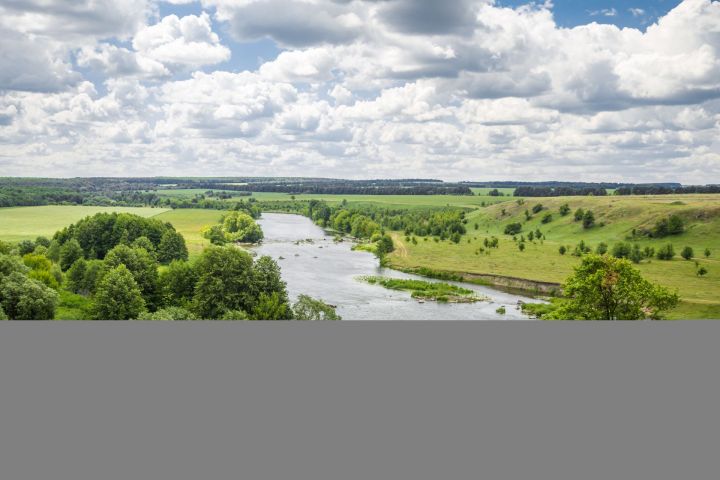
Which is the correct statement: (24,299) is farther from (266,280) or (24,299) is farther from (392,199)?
(392,199)

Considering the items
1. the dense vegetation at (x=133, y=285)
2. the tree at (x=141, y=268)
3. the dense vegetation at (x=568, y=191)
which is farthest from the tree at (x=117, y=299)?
the dense vegetation at (x=568, y=191)

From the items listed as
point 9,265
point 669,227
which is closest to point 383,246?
point 669,227

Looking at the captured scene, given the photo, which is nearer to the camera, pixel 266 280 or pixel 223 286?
pixel 223 286

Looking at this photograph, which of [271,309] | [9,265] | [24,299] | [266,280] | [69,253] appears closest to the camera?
[24,299]

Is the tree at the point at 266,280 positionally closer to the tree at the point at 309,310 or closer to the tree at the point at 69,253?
the tree at the point at 309,310

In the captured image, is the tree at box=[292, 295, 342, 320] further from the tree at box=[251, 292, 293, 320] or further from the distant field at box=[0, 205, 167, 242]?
the distant field at box=[0, 205, 167, 242]

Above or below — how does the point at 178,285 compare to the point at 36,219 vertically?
below

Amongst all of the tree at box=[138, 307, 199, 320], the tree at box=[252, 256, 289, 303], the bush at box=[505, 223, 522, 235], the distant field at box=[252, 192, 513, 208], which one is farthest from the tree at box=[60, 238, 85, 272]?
the distant field at box=[252, 192, 513, 208]
